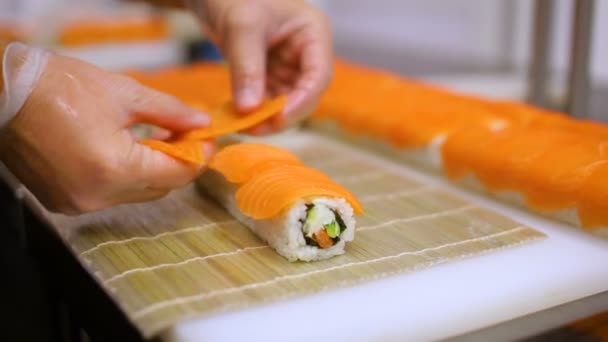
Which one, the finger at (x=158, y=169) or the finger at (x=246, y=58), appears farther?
the finger at (x=246, y=58)

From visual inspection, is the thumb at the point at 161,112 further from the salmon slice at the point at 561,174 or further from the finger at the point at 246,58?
the salmon slice at the point at 561,174

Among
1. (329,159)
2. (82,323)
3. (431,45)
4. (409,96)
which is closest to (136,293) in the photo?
(82,323)

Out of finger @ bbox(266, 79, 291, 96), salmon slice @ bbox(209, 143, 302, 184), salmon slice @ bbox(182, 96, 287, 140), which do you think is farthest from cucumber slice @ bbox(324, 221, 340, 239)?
finger @ bbox(266, 79, 291, 96)

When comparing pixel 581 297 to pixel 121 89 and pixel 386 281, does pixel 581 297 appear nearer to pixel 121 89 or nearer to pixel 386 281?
pixel 386 281

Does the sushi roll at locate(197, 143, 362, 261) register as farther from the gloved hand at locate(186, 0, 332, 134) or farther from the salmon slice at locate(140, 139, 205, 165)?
the gloved hand at locate(186, 0, 332, 134)

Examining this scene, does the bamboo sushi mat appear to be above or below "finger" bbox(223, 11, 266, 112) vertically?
below

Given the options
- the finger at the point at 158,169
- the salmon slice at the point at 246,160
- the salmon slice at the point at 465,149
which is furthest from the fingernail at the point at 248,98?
the salmon slice at the point at 465,149
